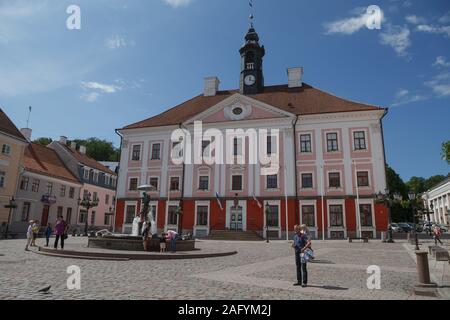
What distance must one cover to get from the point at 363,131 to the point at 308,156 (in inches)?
→ 232

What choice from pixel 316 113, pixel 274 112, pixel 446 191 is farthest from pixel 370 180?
pixel 446 191

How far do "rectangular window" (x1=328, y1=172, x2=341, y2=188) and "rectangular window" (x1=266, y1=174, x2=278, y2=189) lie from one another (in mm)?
5305

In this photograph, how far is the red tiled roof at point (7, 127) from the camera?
1310 inches

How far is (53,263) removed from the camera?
38.5 ft

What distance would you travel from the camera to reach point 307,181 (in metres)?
33.6

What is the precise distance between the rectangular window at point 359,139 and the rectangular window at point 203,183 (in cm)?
1583

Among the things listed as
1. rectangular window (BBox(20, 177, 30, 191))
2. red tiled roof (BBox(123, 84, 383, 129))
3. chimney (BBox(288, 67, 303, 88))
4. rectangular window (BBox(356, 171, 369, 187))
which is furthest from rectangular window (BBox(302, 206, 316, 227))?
rectangular window (BBox(20, 177, 30, 191))

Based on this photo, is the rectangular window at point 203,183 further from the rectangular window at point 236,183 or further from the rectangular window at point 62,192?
the rectangular window at point 62,192

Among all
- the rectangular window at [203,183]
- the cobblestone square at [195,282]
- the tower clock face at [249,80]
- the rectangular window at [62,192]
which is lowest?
the cobblestone square at [195,282]

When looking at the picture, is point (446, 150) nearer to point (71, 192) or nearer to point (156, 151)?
point (156, 151)

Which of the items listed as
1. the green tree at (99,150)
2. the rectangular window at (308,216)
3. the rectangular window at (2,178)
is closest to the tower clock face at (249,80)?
the rectangular window at (308,216)

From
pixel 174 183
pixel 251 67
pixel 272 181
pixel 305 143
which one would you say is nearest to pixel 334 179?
pixel 305 143

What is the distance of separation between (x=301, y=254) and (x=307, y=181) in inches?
1016
